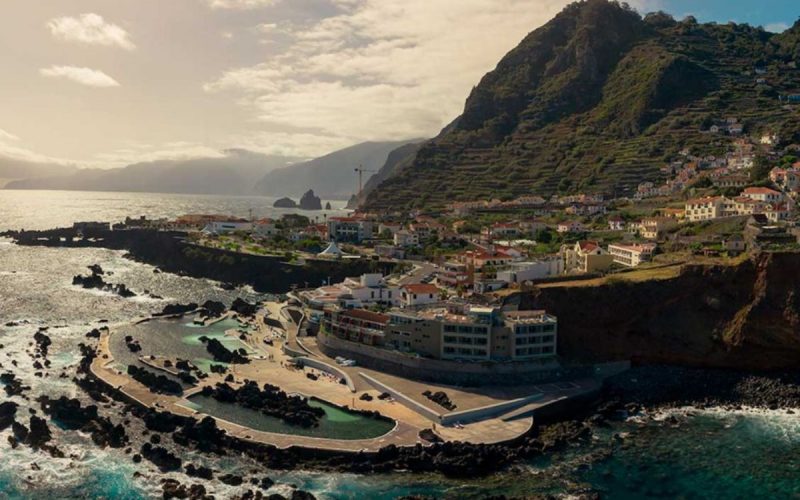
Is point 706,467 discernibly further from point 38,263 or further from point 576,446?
point 38,263

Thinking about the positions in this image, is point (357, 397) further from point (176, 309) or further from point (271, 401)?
point (176, 309)

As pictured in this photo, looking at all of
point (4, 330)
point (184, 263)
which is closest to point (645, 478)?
point (4, 330)

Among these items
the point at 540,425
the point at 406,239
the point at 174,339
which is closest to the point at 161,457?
the point at 540,425

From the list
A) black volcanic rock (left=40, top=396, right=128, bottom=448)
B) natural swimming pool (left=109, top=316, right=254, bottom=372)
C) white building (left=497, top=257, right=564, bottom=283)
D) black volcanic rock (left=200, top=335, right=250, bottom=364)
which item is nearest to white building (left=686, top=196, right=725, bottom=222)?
white building (left=497, top=257, right=564, bottom=283)

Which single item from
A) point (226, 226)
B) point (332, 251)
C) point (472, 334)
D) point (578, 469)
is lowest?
point (578, 469)

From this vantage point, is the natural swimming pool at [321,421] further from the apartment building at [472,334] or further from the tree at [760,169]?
the tree at [760,169]

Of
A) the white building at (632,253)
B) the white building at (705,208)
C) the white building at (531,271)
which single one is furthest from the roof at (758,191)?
the white building at (531,271)

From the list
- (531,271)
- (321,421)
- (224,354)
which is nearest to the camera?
(321,421)
